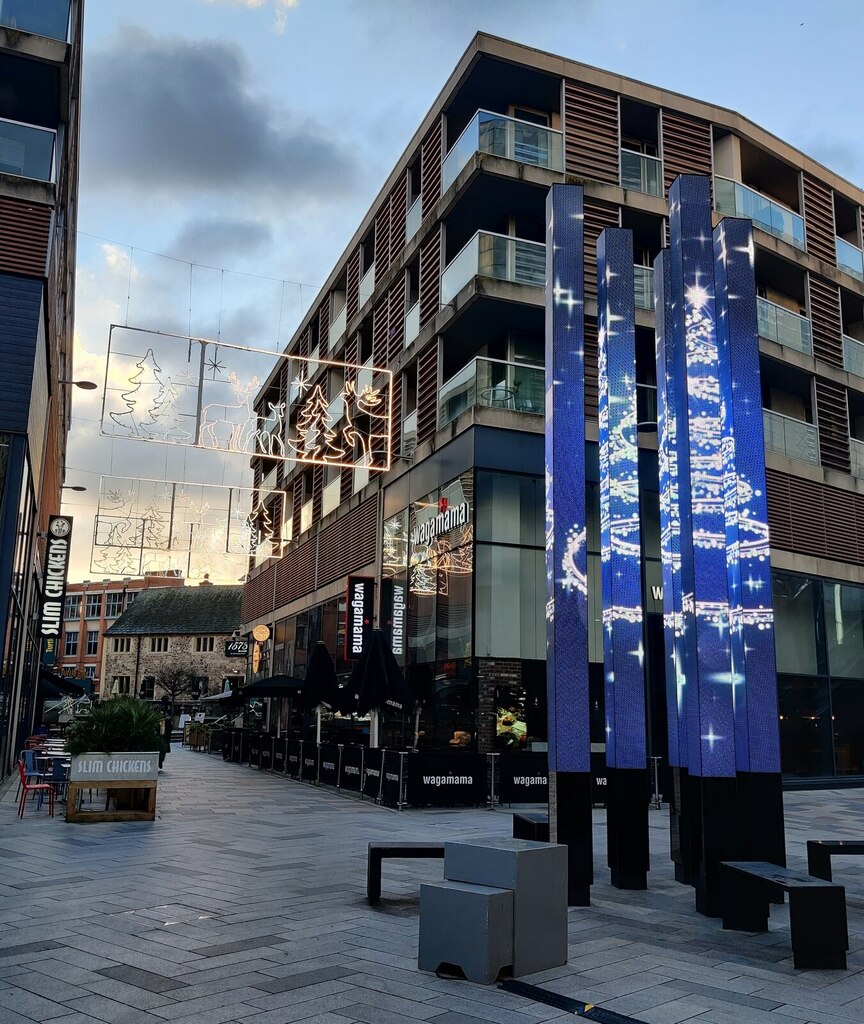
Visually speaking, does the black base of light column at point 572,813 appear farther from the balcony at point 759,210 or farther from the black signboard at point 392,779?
the balcony at point 759,210

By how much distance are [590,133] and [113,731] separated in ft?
57.7

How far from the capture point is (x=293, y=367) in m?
39.0

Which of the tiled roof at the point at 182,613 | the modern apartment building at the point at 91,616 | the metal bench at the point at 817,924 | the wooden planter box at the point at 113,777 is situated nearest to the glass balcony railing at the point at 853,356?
the wooden planter box at the point at 113,777

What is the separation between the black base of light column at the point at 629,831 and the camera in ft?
30.7

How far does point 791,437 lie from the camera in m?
24.8

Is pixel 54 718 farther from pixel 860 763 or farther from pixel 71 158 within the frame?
pixel 860 763

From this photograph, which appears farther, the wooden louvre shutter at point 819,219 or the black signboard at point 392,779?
the wooden louvre shutter at point 819,219

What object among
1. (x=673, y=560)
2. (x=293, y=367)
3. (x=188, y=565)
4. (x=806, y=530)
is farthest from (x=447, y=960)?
(x=293, y=367)

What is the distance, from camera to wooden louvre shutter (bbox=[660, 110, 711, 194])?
78.9 ft

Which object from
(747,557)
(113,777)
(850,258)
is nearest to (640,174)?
(850,258)

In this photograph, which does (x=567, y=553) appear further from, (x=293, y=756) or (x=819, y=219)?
(x=819, y=219)

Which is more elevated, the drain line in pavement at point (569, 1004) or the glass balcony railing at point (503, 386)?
the glass balcony railing at point (503, 386)

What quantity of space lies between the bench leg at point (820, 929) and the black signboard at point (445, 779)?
1081 centimetres

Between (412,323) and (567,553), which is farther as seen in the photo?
(412,323)
